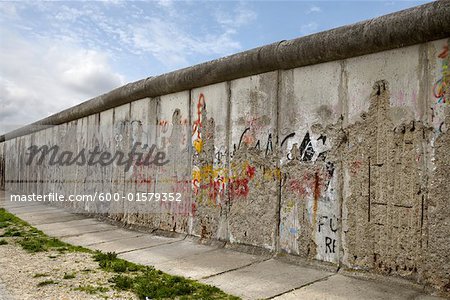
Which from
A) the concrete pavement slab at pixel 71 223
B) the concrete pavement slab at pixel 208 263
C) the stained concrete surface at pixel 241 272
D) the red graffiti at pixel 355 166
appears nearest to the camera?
the stained concrete surface at pixel 241 272

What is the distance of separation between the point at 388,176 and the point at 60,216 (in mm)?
8714

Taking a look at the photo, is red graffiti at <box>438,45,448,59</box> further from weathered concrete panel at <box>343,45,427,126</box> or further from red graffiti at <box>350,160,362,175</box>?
red graffiti at <box>350,160,362,175</box>

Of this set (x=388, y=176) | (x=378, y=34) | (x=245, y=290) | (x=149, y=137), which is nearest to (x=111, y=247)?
(x=149, y=137)

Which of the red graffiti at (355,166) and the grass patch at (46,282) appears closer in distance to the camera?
the grass patch at (46,282)

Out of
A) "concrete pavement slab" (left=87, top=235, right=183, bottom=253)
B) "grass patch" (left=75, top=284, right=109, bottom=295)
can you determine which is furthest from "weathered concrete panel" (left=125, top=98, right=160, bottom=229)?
"grass patch" (left=75, top=284, right=109, bottom=295)

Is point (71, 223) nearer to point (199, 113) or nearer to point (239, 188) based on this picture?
point (199, 113)

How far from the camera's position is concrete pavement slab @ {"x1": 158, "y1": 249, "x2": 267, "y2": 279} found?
14.6 feet

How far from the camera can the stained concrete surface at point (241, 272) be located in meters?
3.66

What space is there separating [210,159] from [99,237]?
2.55 meters

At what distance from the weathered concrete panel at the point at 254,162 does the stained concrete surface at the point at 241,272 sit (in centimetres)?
38

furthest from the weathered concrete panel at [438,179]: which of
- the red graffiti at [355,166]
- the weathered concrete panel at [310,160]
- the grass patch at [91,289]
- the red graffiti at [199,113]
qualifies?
the red graffiti at [199,113]

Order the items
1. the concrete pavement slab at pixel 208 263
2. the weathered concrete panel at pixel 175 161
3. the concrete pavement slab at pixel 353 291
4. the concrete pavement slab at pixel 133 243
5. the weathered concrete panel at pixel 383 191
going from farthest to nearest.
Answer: the weathered concrete panel at pixel 175 161 < the concrete pavement slab at pixel 133 243 < the concrete pavement slab at pixel 208 263 < the weathered concrete panel at pixel 383 191 < the concrete pavement slab at pixel 353 291

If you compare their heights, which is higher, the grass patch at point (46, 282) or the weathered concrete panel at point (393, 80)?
the weathered concrete panel at point (393, 80)

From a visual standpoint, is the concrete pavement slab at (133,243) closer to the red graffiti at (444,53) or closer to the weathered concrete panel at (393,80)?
the weathered concrete panel at (393,80)
